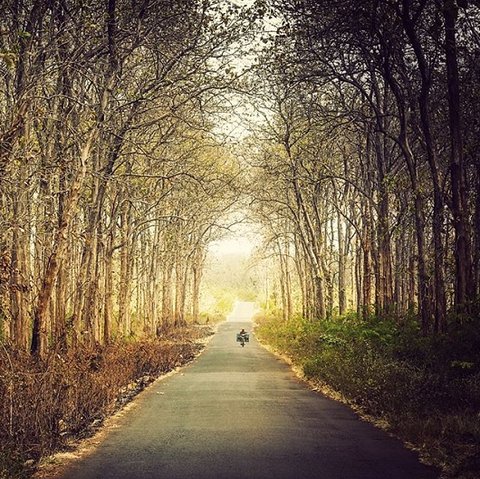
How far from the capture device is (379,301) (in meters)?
24.1

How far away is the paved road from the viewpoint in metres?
7.82

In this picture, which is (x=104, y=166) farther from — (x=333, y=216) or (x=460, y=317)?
(x=333, y=216)

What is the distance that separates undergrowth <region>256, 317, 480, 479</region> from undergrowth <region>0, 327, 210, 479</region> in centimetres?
495

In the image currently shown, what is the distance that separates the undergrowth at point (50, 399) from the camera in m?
8.34

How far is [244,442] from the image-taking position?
952cm

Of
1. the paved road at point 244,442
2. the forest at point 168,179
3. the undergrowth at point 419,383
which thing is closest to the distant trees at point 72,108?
the forest at point 168,179

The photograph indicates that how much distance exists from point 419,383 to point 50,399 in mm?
6256

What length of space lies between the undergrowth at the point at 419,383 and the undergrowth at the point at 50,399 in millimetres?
4954

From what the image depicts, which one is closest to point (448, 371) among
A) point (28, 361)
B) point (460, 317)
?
point (460, 317)

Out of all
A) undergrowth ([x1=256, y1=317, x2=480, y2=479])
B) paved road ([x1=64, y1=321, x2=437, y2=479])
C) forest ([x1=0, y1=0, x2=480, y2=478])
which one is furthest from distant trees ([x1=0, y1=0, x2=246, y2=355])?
undergrowth ([x1=256, y1=317, x2=480, y2=479])

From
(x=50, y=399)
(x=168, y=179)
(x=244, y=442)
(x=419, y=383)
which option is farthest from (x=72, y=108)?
(x=419, y=383)

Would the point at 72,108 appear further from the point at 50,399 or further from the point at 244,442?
the point at 244,442

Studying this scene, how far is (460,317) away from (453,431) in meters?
3.35

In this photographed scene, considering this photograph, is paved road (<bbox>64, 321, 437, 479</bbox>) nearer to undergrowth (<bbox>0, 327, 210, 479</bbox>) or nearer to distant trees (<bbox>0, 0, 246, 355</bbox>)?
undergrowth (<bbox>0, 327, 210, 479</bbox>)
